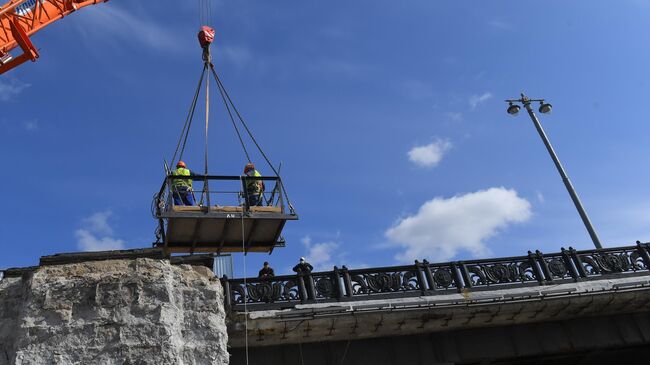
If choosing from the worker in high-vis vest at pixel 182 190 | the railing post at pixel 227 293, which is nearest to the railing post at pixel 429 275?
the railing post at pixel 227 293

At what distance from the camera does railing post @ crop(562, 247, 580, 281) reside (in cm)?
1192

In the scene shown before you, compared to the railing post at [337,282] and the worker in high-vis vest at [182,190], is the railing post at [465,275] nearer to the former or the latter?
the railing post at [337,282]

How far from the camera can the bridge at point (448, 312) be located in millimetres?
10180

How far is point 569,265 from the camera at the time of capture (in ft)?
39.6

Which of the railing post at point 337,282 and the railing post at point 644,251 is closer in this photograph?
the railing post at point 337,282

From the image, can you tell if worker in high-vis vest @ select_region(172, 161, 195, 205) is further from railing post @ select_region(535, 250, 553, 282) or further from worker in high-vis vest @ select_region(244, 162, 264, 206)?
railing post @ select_region(535, 250, 553, 282)

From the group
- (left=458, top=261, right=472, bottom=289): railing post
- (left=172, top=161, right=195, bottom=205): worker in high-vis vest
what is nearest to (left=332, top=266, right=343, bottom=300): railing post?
(left=458, top=261, right=472, bottom=289): railing post

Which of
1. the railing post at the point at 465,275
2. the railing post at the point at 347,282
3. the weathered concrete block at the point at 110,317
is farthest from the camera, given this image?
the railing post at the point at 465,275

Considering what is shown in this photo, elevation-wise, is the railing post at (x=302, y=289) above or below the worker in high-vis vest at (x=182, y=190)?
below

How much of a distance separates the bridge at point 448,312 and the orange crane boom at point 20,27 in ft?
41.2

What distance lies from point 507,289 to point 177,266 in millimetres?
6986

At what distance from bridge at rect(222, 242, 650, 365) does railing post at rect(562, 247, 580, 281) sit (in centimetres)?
3

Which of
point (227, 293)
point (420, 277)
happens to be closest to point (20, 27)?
point (227, 293)

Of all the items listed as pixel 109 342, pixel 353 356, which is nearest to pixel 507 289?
pixel 353 356
